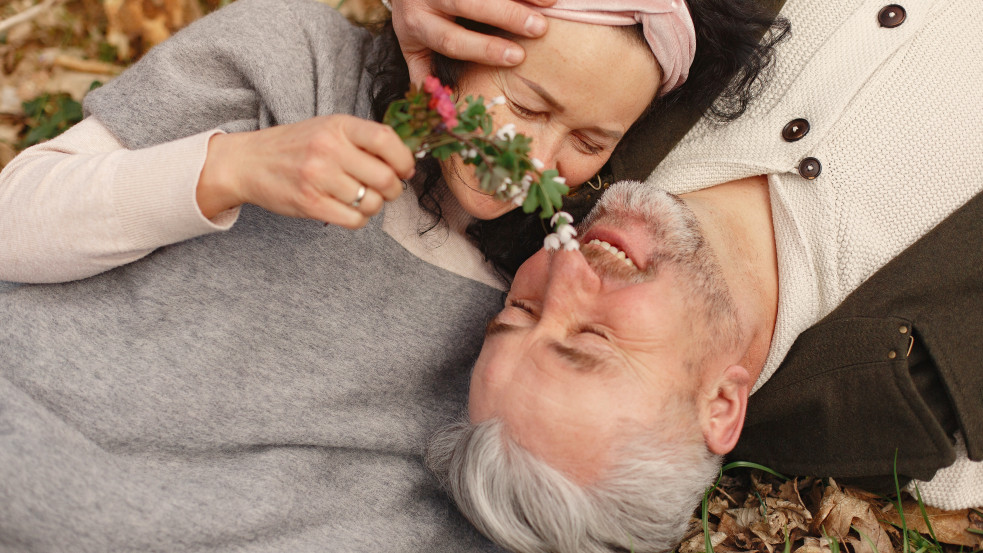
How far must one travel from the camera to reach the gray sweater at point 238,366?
2.24 meters

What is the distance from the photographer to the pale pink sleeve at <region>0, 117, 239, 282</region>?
6.59 ft

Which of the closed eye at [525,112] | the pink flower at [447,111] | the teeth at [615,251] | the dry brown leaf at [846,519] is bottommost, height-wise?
the dry brown leaf at [846,519]

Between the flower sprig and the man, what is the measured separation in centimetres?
59

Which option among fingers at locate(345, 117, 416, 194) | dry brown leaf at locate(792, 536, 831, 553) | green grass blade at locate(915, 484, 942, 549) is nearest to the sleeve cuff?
fingers at locate(345, 117, 416, 194)

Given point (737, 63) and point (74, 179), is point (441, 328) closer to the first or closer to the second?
point (74, 179)

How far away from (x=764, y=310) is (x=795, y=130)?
75 cm

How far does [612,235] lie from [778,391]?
37.7 inches

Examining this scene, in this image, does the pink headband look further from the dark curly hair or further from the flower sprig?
the flower sprig

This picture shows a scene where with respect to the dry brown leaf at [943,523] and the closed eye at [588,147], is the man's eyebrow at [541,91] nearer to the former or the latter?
the closed eye at [588,147]

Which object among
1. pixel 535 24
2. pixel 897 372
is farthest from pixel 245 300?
pixel 897 372

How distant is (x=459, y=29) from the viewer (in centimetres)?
219

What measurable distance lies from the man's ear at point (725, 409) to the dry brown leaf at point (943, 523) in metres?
1.01

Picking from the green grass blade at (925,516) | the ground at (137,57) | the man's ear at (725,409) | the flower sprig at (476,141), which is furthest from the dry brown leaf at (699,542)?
the flower sprig at (476,141)

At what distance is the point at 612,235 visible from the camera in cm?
245
